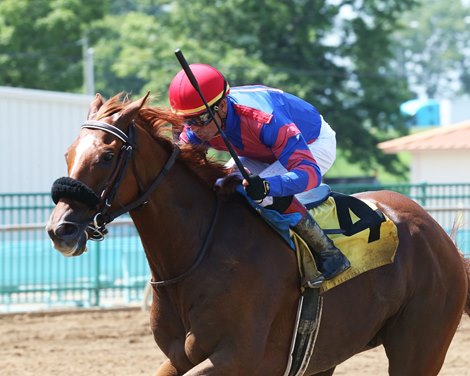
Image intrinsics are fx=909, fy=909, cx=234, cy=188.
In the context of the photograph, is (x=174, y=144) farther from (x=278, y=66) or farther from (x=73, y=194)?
(x=278, y=66)

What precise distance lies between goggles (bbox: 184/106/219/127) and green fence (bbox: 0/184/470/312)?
707cm

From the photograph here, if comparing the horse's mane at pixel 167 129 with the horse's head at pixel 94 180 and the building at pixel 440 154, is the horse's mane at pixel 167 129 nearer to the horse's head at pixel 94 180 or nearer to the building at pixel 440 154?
the horse's head at pixel 94 180

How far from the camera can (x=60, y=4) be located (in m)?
27.0

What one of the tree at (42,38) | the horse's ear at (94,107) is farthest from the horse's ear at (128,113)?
the tree at (42,38)

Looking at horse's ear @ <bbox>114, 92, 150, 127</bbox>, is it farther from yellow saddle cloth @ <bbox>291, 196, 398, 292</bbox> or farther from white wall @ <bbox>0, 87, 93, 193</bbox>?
white wall @ <bbox>0, 87, 93, 193</bbox>

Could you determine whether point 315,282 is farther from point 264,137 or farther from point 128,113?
point 128,113

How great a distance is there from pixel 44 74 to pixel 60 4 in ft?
10.1

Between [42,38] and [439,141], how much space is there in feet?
41.8

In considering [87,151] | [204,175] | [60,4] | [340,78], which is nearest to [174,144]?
[204,175]

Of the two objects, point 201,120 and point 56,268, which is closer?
point 201,120

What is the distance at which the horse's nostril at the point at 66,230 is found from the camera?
12.4 ft

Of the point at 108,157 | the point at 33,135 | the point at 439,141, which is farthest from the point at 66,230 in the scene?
the point at 439,141

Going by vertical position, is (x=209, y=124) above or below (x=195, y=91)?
below

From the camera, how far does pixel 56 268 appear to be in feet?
38.4
